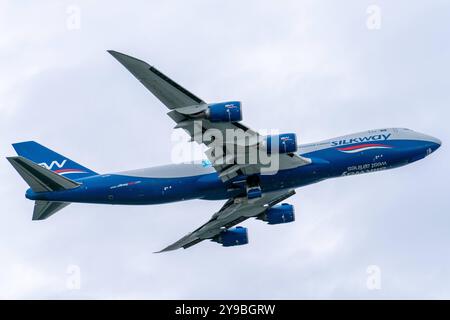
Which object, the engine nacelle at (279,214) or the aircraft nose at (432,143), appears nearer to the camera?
the aircraft nose at (432,143)

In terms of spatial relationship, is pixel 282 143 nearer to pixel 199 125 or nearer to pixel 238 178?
pixel 238 178

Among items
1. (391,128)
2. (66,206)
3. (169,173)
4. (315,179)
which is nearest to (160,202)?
(169,173)

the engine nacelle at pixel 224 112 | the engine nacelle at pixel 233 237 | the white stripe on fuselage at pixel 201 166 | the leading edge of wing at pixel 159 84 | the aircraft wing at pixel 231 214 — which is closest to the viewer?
the leading edge of wing at pixel 159 84

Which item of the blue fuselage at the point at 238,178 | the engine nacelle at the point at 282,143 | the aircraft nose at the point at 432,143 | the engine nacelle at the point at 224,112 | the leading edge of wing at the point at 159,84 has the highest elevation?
the leading edge of wing at the point at 159,84

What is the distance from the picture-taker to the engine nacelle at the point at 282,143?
6341cm

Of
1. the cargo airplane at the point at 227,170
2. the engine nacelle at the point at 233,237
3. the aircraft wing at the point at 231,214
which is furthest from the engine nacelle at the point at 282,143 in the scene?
the engine nacelle at the point at 233,237

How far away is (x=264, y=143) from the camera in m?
63.9

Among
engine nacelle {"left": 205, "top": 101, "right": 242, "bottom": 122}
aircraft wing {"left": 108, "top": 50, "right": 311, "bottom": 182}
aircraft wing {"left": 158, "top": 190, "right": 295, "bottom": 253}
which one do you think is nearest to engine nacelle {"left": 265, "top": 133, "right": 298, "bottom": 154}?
aircraft wing {"left": 108, "top": 50, "right": 311, "bottom": 182}

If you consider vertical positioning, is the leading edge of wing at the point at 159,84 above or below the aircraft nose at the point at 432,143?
above

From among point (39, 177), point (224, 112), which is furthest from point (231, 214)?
point (39, 177)

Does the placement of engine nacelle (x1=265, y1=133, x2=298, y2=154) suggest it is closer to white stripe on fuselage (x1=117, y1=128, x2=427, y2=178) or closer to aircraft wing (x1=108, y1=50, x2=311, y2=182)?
aircraft wing (x1=108, y1=50, x2=311, y2=182)

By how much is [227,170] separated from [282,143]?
504 centimetres

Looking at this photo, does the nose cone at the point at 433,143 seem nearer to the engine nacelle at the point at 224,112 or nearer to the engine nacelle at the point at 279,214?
the engine nacelle at the point at 279,214

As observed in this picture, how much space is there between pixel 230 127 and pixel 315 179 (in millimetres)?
8447
